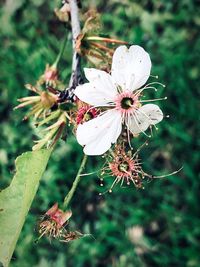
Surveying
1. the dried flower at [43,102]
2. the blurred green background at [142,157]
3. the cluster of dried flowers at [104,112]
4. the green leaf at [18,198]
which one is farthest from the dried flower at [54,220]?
the blurred green background at [142,157]

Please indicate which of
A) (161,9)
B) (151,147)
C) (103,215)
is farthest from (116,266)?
(161,9)

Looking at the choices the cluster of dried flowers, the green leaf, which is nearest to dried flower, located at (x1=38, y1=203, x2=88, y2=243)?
the cluster of dried flowers

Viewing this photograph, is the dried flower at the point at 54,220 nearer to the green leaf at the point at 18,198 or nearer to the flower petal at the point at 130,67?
the green leaf at the point at 18,198

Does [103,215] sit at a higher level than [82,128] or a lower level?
lower

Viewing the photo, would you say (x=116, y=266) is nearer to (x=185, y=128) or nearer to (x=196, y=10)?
(x=185, y=128)

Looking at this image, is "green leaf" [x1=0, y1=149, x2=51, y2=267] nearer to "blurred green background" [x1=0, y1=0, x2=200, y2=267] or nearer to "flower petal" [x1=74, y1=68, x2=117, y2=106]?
"flower petal" [x1=74, y1=68, x2=117, y2=106]

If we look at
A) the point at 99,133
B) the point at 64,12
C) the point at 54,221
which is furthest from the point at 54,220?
the point at 64,12
